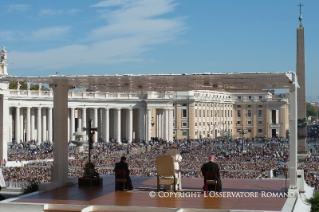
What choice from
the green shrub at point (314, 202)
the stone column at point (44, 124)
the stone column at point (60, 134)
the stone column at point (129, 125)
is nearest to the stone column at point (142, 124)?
the stone column at point (129, 125)

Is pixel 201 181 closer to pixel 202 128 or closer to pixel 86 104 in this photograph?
pixel 86 104

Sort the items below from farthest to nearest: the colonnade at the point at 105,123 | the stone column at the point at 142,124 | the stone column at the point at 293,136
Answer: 1. the stone column at the point at 142,124
2. the colonnade at the point at 105,123
3. the stone column at the point at 293,136

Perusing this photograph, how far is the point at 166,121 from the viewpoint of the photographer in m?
86.6

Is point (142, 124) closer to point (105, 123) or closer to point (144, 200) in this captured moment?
point (105, 123)

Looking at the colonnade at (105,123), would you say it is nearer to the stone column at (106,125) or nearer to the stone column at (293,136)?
the stone column at (106,125)

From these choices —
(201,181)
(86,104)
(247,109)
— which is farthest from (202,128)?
(201,181)

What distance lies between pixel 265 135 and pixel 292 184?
369 feet

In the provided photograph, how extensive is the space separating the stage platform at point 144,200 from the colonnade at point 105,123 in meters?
54.1

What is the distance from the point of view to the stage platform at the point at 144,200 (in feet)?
48.4

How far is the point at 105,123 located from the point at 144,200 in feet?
214

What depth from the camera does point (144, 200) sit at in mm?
15906

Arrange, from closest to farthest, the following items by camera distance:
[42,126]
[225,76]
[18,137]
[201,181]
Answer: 1. [225,76]
2. [201,181]
3. [18,137]
4. [42,126]

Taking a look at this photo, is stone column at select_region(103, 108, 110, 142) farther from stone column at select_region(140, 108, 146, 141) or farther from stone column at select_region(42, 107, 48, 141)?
stone column at select_region(42, 107, 48, 141)

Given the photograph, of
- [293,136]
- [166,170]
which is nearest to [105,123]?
[166,170]
